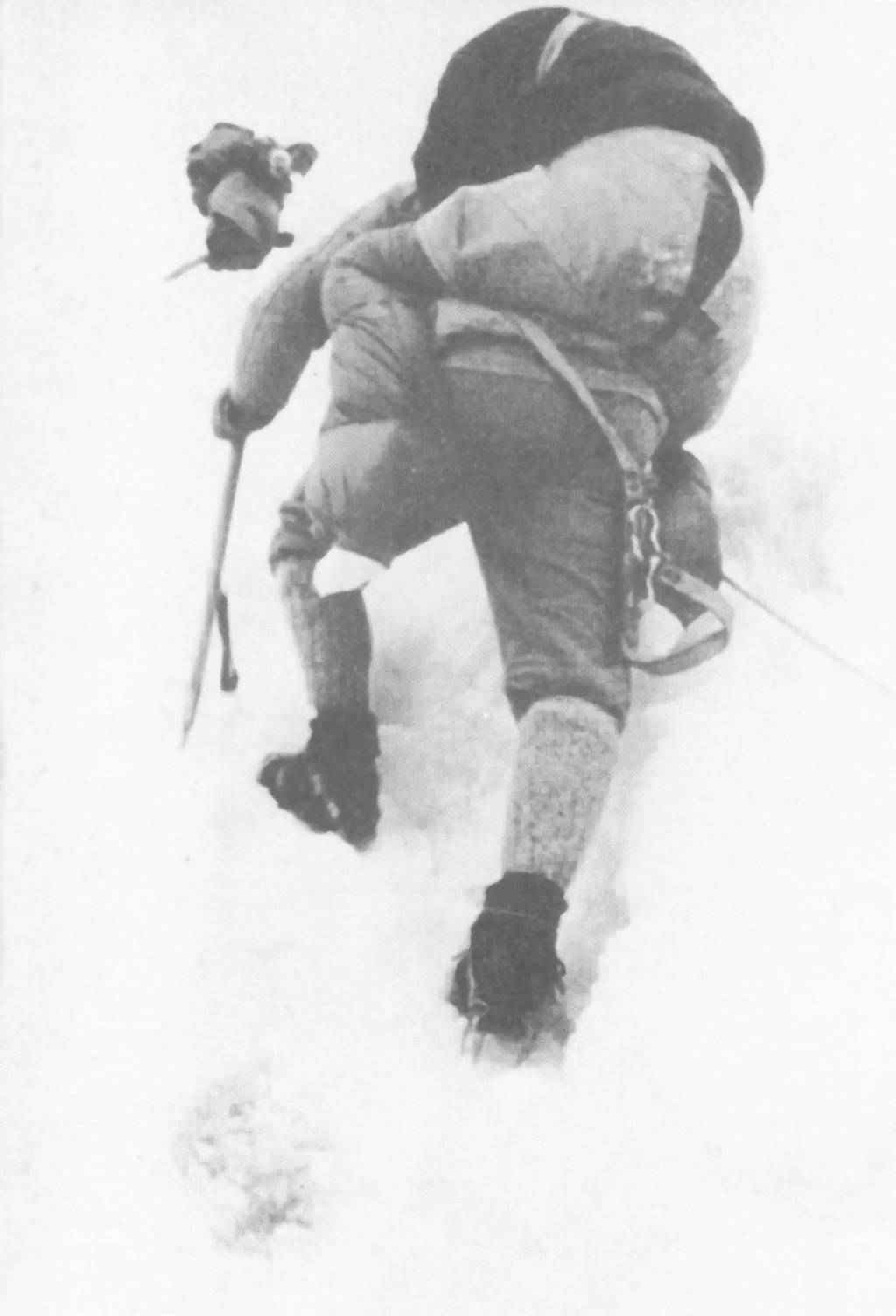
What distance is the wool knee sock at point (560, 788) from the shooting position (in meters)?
1.46

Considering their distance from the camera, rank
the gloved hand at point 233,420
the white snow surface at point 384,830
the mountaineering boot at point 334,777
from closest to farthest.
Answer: the white snow surface at point 384,830 < the mountaineering boot at point 334,777 < the gloved hand at point 233,420

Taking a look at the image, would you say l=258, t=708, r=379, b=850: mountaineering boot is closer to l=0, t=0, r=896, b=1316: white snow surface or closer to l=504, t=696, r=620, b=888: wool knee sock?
l=0, t=0, r=896, b=1316: white snow surface

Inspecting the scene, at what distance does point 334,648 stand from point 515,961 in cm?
34

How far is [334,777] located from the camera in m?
1.56

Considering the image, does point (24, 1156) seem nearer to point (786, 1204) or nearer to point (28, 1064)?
point (28, 1064)

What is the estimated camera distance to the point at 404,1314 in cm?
141

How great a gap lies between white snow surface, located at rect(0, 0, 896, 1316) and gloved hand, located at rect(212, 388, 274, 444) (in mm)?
20

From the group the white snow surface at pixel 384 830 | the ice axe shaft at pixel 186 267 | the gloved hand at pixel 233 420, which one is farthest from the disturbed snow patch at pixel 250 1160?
the ice axe shaft at pixel 186 267

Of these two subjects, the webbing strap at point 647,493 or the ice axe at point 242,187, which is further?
the ice axe at point 242,187

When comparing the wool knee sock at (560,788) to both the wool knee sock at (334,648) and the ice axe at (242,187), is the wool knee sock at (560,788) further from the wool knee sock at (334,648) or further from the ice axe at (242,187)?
the ice axe at (242,187)

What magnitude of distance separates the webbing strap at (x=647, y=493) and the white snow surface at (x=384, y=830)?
1.2 inches

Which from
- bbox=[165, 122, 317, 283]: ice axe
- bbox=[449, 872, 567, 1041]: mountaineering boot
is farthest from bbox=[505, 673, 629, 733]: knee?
bbox=[165, 122, 317, 283]: ice axe

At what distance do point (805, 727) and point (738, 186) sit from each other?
469 millimetres

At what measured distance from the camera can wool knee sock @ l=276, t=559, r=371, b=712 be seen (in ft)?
5.21
